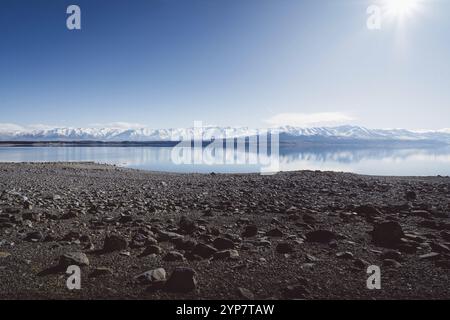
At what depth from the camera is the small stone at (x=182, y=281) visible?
6.52 m

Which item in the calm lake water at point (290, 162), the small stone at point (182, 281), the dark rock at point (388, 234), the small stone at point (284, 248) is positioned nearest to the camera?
the small stone at point (182, 281)

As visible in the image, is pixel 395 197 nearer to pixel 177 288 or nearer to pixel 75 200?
pixel 177 288

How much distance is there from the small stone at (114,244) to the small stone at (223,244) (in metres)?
2.40

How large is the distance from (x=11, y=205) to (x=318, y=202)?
42.8 ft

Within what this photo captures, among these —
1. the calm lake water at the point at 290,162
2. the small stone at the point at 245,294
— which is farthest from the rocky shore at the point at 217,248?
the calm lake water at the point at 290,162

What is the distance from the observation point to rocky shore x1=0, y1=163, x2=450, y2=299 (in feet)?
21.6

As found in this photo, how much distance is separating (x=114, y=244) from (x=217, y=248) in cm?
271

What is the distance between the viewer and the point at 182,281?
661cm

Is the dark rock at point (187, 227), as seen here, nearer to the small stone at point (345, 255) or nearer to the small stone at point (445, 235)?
the small stone at point (345, 255)

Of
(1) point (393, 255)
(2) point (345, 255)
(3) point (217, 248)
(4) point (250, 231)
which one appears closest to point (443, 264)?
(1) point (393, 255)

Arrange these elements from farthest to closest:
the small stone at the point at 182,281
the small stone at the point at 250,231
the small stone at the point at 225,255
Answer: the small stone at the point at 250,231 → the small stone at the point at 225,255 → the small stone at the point at 182,281

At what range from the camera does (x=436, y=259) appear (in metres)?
7.95
